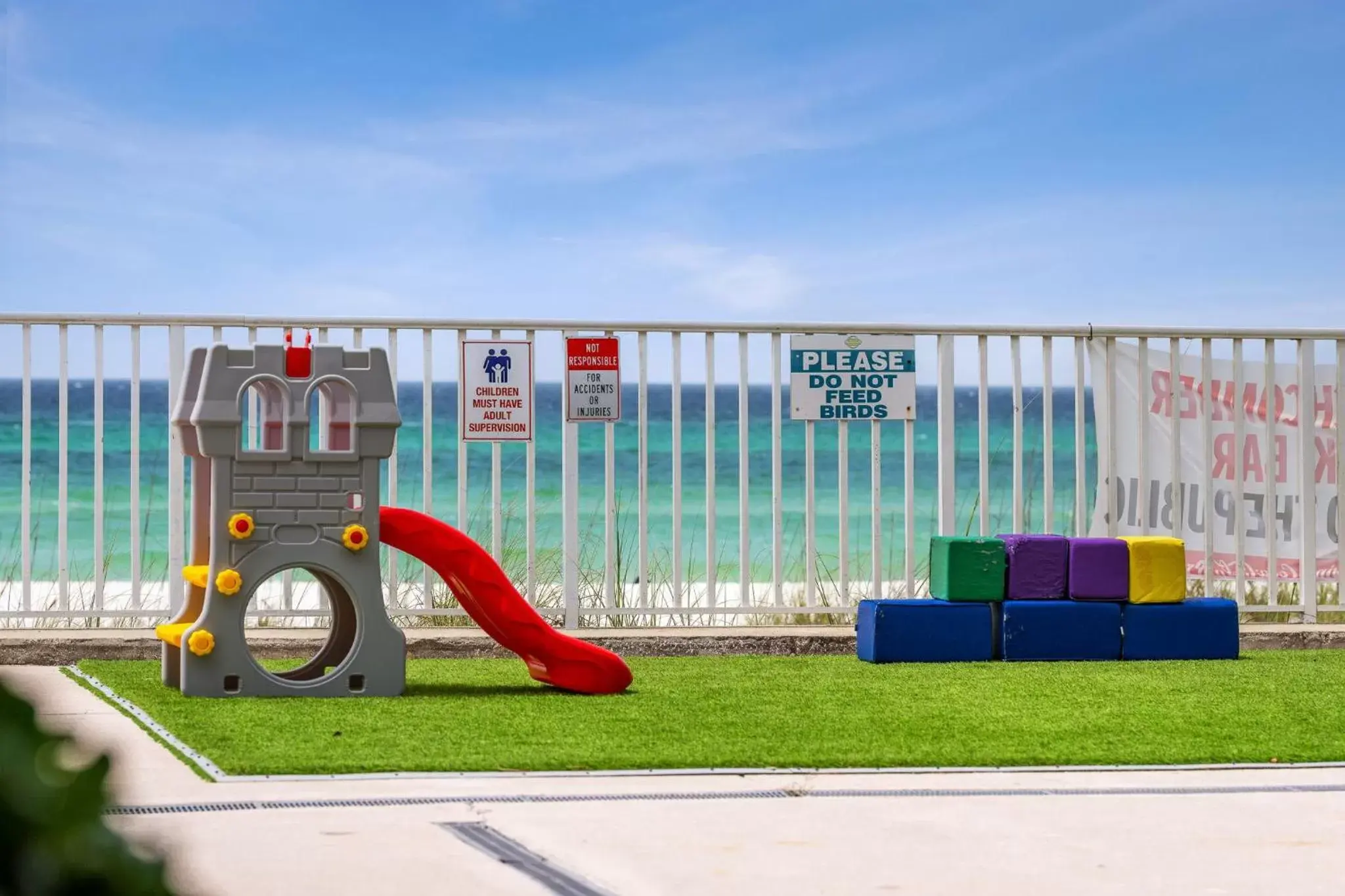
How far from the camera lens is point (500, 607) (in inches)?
250

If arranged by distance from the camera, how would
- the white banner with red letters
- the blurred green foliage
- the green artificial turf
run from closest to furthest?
the blurred green foliage
the green artificial turf
the white banner with red letters

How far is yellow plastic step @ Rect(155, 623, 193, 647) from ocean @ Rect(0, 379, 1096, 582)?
954 centimetres

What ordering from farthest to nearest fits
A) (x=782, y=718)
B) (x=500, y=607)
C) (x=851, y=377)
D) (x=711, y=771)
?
(x=851, y=377) < (x=500, y=607) < (x=782, y=718) < (x=711, y=771)

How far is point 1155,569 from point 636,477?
24.5 m

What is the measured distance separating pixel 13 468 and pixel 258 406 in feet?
103

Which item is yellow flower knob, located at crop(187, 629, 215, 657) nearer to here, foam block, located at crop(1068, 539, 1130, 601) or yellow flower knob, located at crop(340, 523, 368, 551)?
yellow flower knob, located at crop(340, 523, 368, 551)

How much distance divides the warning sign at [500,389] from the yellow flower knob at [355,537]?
1734mm

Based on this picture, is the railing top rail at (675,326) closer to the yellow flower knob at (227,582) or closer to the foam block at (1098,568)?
the foam block at (1098,568)

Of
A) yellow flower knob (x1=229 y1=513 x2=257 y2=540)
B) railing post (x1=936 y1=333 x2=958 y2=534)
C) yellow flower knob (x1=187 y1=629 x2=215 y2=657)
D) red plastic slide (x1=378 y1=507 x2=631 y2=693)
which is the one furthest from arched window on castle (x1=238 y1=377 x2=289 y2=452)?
railing post (x1=936 y1=333 x2=958 y2=534)

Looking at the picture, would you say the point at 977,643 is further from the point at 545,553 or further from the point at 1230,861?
the point at 1230,861

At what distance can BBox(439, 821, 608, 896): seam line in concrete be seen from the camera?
3088 millimetres

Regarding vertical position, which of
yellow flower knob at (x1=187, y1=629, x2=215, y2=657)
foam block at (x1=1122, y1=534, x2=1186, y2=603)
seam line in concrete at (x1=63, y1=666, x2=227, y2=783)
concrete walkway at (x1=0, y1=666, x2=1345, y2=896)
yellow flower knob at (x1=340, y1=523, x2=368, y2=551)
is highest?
yellow flower knob at (x1=340, y1=523, x2=368, y2=551)

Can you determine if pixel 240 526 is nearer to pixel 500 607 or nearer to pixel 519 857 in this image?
pixel 500 607

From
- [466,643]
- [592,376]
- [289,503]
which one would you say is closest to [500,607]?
[289,503]
